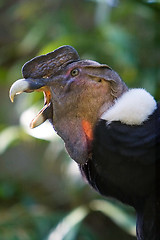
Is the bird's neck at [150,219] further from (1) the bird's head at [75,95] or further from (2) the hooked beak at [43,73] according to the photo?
(2) the hooked beak at [43,73]

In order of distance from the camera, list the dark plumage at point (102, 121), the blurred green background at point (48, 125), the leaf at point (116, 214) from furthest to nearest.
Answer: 1. the blurred green background at point (48, 125)
2. the leaf at point (116, 214)
3. the dark plumage at point (102, 121)

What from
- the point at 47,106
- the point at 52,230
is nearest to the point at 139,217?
the point at 47,106

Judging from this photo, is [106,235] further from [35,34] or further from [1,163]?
[35,34]

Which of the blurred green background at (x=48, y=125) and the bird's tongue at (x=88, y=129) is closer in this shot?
the bird's tongue at (x=88, y=129)

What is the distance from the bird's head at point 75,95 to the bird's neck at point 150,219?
24cm

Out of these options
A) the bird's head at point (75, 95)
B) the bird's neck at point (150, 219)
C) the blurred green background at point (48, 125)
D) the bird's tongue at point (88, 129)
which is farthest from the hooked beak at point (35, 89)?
the blurred green background at point (48, 125)

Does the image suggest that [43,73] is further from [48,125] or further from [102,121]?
[48,125]

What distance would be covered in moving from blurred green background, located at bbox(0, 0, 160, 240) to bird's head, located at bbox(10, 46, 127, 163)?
130cm

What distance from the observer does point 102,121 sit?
1.52 meters

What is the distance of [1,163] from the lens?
14.5ft

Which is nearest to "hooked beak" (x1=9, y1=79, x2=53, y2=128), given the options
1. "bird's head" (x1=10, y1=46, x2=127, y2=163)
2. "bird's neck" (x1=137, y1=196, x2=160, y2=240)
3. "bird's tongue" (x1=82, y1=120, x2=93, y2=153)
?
"bird's head" (x1=10, y1=46, x2=127, y2=163)

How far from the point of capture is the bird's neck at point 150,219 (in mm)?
1598

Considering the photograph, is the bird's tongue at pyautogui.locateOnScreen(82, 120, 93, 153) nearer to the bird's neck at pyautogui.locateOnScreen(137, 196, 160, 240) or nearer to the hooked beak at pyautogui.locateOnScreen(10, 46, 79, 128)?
the hooked beak at pyautogui.locateOnScreen(10, 46, 79, 128)

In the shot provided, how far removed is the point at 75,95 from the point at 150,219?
1.43 feet
